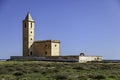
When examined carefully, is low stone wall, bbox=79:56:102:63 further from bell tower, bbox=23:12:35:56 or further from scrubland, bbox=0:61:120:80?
scrubland, bbox=0:61:120:80

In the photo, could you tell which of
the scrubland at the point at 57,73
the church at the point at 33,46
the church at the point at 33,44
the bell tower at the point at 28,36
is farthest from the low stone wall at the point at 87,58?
the scrubland at the point at 57,73

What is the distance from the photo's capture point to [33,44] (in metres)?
51.2

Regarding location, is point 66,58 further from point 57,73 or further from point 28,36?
point 57,73

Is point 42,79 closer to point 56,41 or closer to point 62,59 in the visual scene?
point 62,59

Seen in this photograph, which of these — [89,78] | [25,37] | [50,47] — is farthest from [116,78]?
[25,37]

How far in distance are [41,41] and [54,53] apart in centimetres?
331

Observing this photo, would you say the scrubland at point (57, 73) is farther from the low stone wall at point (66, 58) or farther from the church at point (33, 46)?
the church at point (33, 46)

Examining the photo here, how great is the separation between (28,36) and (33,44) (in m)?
1.83

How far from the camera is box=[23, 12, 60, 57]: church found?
49.4 metres

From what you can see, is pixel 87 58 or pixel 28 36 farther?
pixel 28 36

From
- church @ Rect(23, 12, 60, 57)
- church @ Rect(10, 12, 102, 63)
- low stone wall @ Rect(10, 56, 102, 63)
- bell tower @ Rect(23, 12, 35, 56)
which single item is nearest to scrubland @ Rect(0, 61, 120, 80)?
low stone wall @ Rect(10, 56, 102, 63)

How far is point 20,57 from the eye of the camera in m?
49.1

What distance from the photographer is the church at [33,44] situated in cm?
4944

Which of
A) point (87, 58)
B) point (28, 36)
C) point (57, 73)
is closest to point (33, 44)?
point (28, 36)
